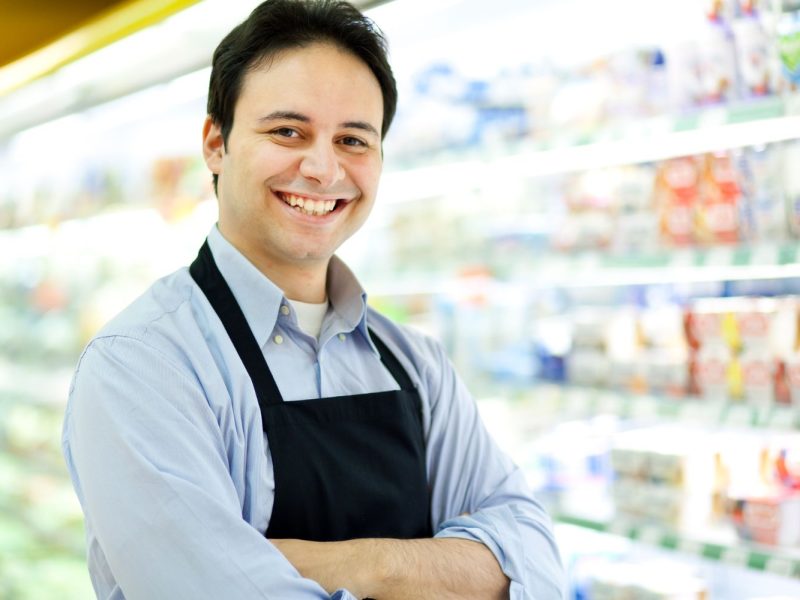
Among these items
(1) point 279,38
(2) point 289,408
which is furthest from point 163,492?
(1) point 279,38

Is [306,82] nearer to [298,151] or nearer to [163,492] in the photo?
[298,151]

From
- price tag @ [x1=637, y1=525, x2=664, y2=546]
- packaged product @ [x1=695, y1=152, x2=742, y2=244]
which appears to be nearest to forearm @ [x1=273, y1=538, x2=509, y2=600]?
price tag @ [x1=637, y1=525, x2=664, y2=546]

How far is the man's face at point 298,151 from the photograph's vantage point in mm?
1437

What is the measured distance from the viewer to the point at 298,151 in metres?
1.44

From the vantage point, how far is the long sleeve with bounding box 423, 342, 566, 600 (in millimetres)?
1447

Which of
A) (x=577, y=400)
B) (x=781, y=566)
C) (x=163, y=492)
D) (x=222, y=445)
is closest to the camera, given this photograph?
(x=163, y=492)

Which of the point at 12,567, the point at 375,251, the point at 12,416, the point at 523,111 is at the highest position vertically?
the point at 523,111

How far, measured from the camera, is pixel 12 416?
15.0ft

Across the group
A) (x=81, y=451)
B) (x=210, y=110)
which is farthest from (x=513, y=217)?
(x=81, y=451)

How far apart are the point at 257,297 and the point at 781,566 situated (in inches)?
48.3

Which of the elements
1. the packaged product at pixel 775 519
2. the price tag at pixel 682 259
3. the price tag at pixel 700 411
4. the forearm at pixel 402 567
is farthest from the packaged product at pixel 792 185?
the forearm at pixel 402 567

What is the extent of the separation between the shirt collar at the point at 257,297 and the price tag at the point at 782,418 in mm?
948

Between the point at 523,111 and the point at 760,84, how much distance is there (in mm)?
734

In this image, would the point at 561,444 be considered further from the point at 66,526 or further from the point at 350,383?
the point at 66,526
